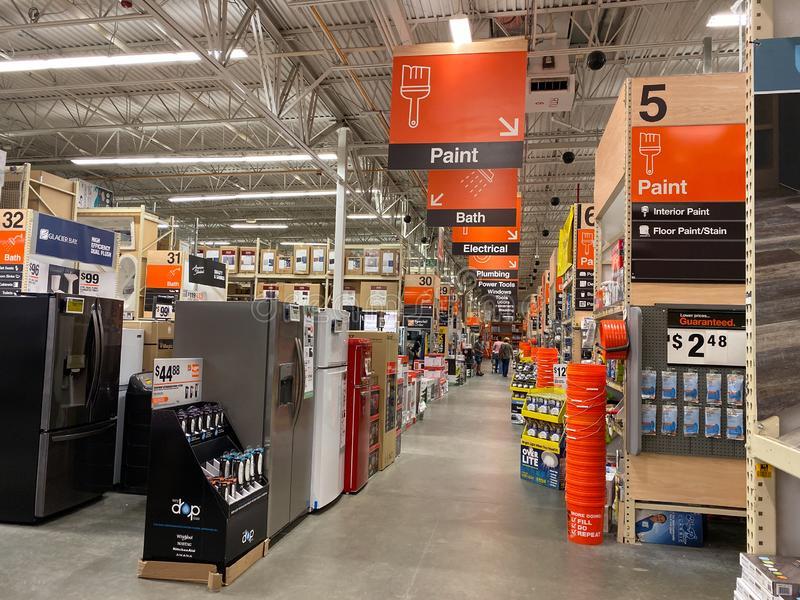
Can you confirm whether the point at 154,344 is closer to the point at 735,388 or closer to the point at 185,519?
the point at 185,519

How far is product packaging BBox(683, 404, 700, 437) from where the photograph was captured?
4.39 meters

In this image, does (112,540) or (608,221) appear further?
(608,221)

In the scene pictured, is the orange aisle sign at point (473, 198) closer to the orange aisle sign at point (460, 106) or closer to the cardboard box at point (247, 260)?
the orange aisle sign at point (460, 106)

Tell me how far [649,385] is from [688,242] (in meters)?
1.17

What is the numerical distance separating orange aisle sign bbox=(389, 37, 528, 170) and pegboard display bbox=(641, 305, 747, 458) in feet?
6.14

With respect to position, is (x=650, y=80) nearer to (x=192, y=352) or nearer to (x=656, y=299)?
(x=656, y=299)

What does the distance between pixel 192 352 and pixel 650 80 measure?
167 inches

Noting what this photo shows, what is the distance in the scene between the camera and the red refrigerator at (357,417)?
5594 mm

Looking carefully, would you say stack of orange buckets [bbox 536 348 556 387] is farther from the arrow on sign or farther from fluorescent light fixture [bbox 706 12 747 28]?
the arrow on sign

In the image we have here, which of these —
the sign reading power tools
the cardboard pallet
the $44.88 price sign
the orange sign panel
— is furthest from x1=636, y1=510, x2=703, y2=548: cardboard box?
the $44.88 price sign

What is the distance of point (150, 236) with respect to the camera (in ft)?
32.4

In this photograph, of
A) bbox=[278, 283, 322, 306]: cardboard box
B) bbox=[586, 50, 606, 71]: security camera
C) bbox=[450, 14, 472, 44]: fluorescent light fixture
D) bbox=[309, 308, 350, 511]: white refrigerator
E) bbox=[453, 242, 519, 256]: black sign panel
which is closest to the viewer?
bbox=[309, 308, 350, 511]: white refrigerator

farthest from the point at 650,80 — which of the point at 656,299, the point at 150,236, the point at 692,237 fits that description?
the point at 150,236

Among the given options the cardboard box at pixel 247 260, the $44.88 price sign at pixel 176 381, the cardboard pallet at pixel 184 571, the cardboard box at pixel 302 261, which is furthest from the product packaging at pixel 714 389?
the cardboard box at pixel 247 260
